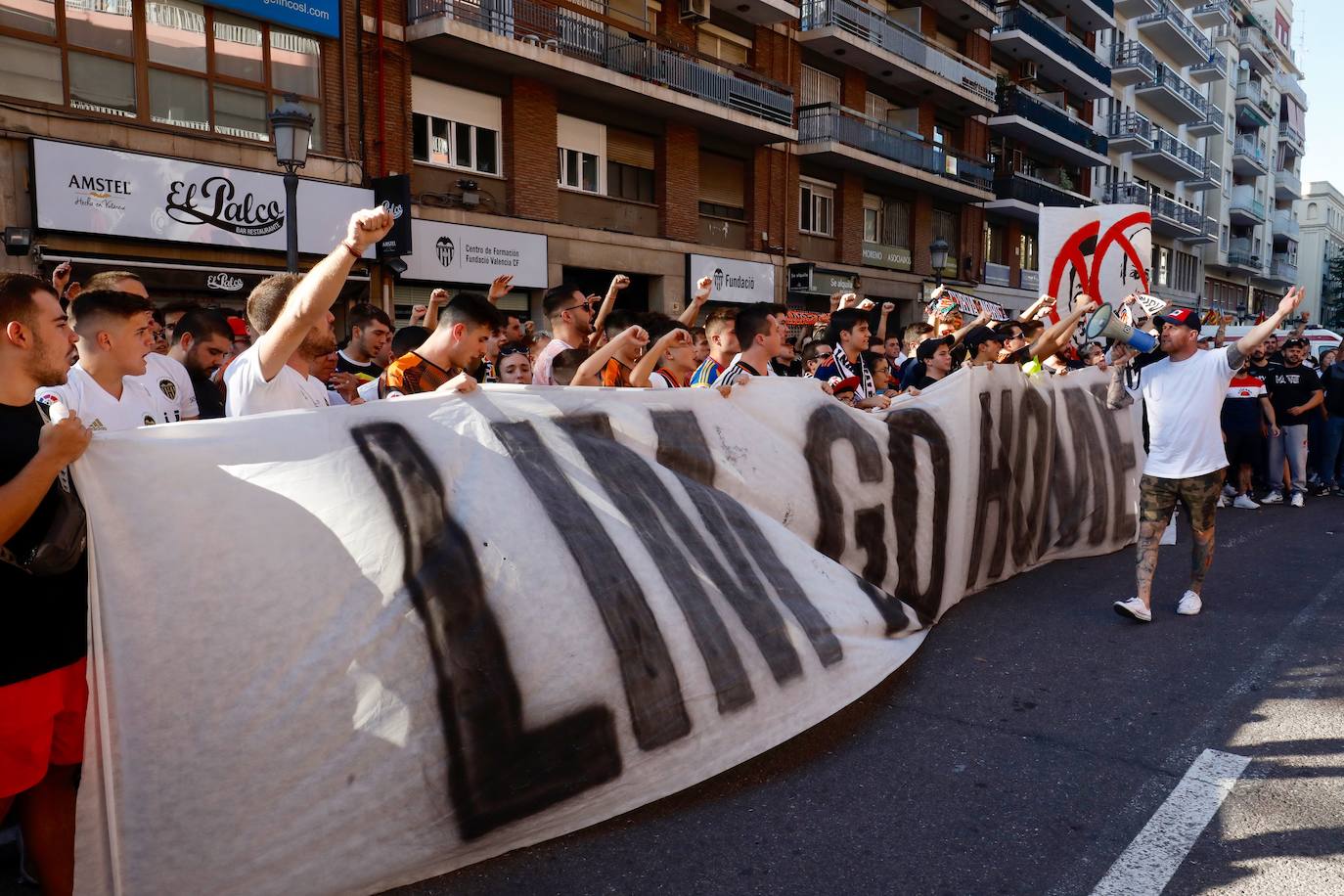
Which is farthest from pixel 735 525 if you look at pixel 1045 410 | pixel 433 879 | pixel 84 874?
pixel 1045 410

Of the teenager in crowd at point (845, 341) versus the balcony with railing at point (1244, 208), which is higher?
the balcony with railing at point (1244, 208)

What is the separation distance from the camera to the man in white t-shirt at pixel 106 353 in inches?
135

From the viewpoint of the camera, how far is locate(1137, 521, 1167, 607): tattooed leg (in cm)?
562

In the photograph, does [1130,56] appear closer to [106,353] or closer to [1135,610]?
[1135,610]

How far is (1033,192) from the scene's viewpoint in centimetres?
3097

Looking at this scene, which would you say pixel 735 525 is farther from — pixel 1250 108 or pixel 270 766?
pixel 1250 108

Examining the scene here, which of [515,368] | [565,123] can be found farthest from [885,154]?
[515,368]

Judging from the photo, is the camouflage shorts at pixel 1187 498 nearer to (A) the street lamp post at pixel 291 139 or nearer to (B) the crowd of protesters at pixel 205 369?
(B) the crowd of protesters at pixel 205 369

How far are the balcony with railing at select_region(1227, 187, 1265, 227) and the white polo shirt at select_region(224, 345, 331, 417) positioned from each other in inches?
2360

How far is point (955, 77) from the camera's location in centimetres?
2730

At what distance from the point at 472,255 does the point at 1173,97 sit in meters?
37.1

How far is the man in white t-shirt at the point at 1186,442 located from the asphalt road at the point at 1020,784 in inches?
18.4

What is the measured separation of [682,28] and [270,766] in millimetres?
19449

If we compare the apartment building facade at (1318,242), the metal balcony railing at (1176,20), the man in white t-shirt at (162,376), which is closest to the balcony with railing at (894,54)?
the metal balcony railing at (1176,20)
